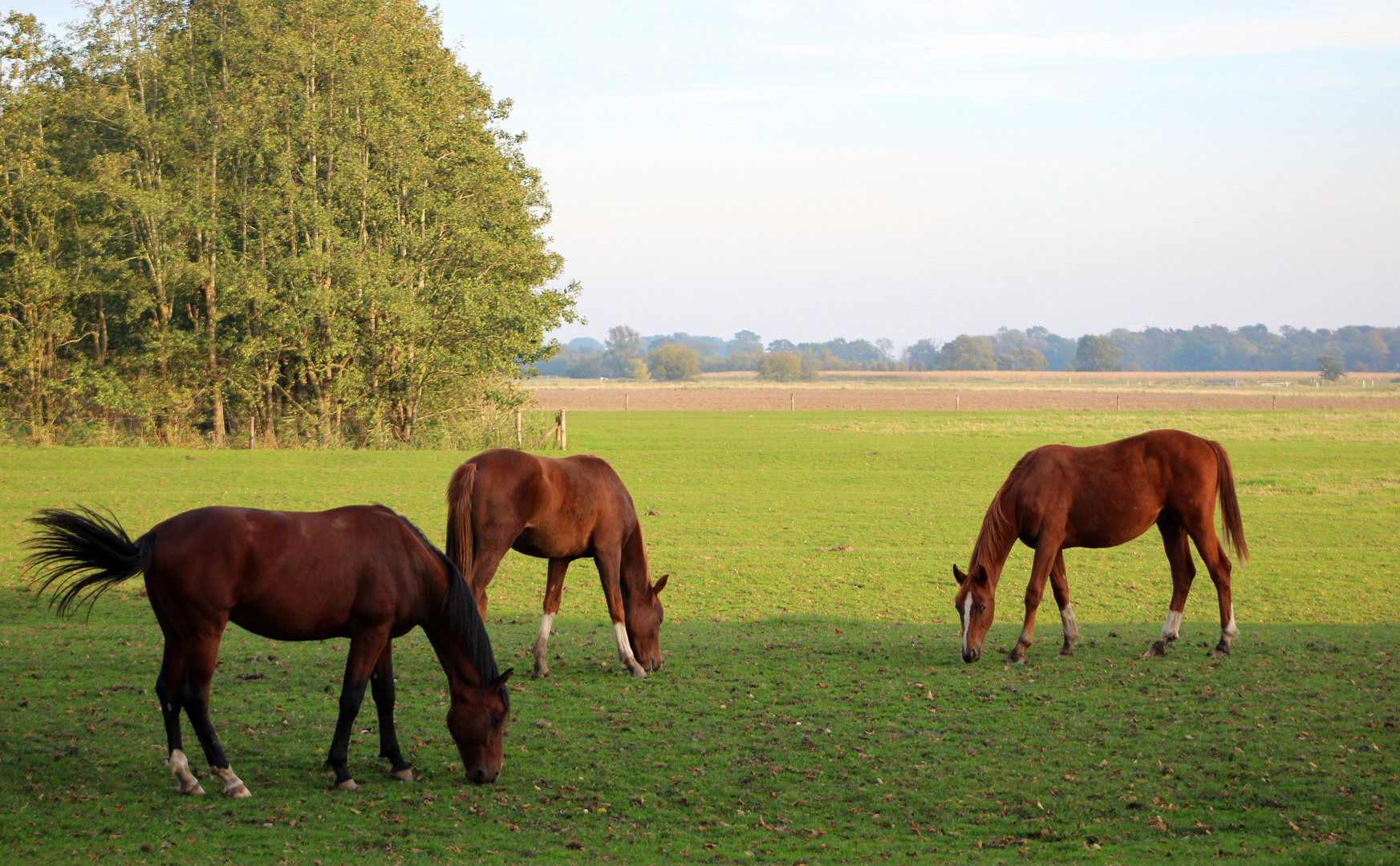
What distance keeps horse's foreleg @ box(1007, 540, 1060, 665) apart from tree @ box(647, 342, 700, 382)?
147m

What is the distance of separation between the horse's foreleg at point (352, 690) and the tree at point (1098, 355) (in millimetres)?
203227

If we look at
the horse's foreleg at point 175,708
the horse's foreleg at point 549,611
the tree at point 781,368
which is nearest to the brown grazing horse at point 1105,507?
the horse's foreleg at point 549,611

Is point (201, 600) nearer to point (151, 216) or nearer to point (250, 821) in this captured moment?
point (250, 821)

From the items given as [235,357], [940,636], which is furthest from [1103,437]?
[940,636]

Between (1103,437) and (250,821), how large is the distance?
4126cm

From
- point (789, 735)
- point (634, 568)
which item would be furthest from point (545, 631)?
point (789, 735)

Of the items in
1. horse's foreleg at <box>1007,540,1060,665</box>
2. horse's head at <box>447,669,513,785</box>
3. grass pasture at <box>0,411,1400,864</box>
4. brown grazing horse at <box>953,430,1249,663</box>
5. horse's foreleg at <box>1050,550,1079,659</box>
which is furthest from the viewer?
horse's foreleg at <box>1050,550,1079,659</box>

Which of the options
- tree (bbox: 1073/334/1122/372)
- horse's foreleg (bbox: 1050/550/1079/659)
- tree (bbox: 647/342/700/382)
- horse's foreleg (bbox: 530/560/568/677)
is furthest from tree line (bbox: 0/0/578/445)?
tree (bbox: 1073/334/1122/372)

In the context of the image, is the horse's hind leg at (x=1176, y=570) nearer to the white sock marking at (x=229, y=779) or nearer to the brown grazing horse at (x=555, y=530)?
the brown grazing horse at (x=555, y=530)

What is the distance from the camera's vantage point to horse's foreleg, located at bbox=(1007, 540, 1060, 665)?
9.09 meters

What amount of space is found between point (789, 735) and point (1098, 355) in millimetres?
203384

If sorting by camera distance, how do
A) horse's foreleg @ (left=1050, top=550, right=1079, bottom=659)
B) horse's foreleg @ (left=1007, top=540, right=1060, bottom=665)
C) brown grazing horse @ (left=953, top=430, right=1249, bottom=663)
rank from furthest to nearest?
horse's foreleg @ (left=1050, top=550, right=1079, bottom=659)
brown grazing horse @ (left=953, top=430, right=1249, bottom=663)
horse's foreleg @ (left=1007, top=540, right=1060, bottom=665)

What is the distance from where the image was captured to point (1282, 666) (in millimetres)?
8820

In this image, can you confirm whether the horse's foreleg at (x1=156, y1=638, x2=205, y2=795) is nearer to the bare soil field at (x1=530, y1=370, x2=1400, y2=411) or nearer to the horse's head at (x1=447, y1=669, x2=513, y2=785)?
the horse's head at (x1=447, y1=669, x2=513, y2=785)
